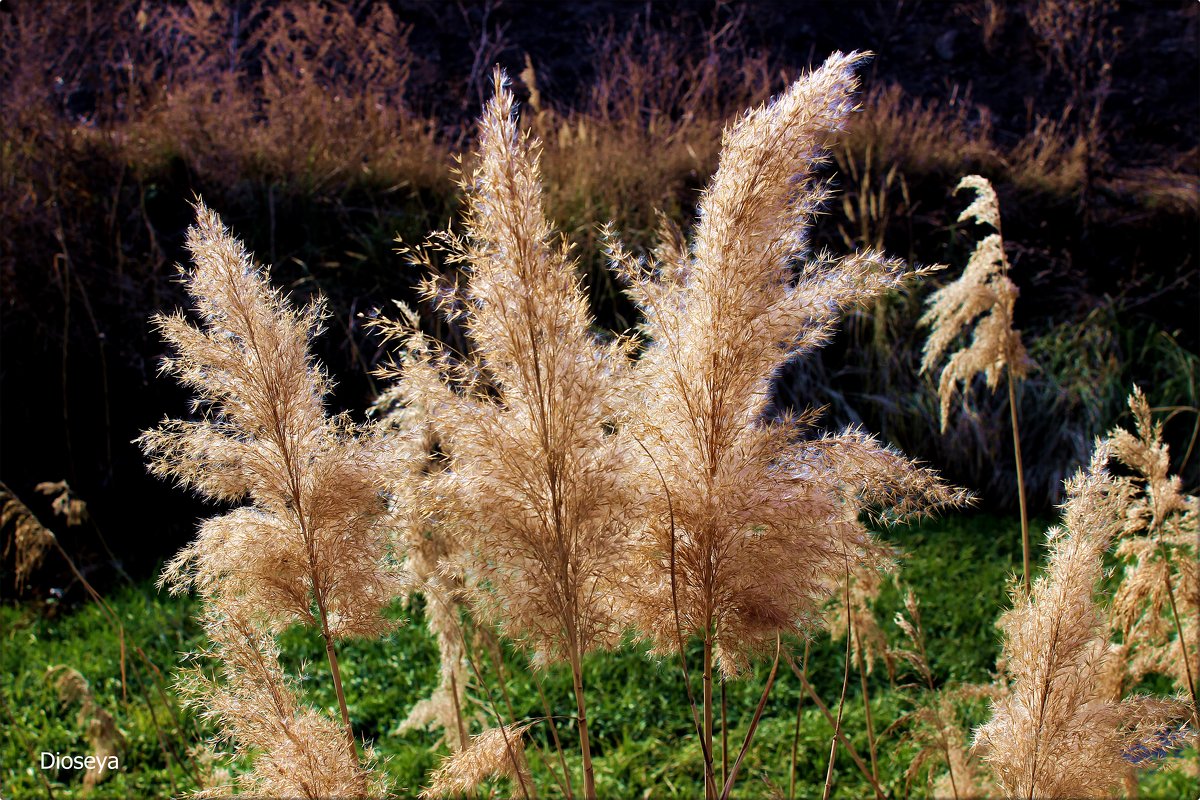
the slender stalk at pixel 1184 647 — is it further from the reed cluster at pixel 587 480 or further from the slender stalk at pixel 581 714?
the slender stalk at pixel 581 714

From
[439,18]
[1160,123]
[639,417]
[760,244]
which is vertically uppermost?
[439,18]

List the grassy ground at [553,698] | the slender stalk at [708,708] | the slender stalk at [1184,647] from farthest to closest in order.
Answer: the grassy ground at [553,698] → the slender stalk at [1184,647] → the slender stalk at [708,708]

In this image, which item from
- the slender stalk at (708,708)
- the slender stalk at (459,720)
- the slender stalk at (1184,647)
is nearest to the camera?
the slender stalk at (708,708)

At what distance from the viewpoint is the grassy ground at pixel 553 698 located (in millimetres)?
3189

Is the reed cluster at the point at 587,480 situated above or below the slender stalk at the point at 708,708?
above

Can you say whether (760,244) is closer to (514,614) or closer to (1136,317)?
(514,614)

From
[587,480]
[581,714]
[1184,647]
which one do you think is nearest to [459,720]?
[581,714]

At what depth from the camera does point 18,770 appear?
131 inches

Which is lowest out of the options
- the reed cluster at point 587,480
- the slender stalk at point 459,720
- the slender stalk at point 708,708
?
the slender stalk at point 459,720

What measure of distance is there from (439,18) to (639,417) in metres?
9.66

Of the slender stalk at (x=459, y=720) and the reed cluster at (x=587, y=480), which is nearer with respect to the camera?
the reed cluster at (x=587, y=480)

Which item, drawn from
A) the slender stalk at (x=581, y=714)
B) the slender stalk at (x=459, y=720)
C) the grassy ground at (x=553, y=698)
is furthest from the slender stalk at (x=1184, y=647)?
the slender stalk at (x=459, y=720)

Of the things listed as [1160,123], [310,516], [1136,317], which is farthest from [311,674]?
[1160,123]

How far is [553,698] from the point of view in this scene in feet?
12.4
